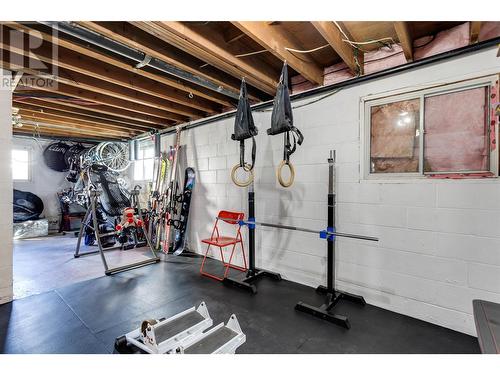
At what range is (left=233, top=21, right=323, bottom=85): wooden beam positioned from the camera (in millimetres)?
2002

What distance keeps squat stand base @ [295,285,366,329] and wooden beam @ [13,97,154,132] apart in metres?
4.33

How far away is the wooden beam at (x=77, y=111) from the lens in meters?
3.74

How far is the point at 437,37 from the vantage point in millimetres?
2262

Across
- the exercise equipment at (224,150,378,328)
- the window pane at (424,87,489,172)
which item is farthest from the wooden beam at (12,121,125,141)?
the window pane at (424,87,489,172)

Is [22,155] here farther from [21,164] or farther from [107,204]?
[107,204]

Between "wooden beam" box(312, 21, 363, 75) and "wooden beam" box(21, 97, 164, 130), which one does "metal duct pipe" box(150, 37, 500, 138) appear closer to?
"wooden beam" box(312, 21, 363, 75)

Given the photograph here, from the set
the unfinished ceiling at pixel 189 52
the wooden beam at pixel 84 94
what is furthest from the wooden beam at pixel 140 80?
the wooden beam at pixel 84 94

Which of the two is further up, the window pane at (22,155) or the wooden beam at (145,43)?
the wooden beam at (145,43)

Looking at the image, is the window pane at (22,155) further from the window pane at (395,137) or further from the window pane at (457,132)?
the window pane at (457,132)

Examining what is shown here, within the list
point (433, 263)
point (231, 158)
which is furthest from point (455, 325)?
point (231, 158)

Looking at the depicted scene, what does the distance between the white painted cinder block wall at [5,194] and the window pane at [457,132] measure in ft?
14.0

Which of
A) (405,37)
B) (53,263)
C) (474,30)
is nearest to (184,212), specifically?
(53,263)

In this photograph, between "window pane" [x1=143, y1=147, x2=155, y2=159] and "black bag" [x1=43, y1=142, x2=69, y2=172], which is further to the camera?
"black bag" [x1=43, y1=142, x2=69, y2=172]

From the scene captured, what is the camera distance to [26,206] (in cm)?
598
